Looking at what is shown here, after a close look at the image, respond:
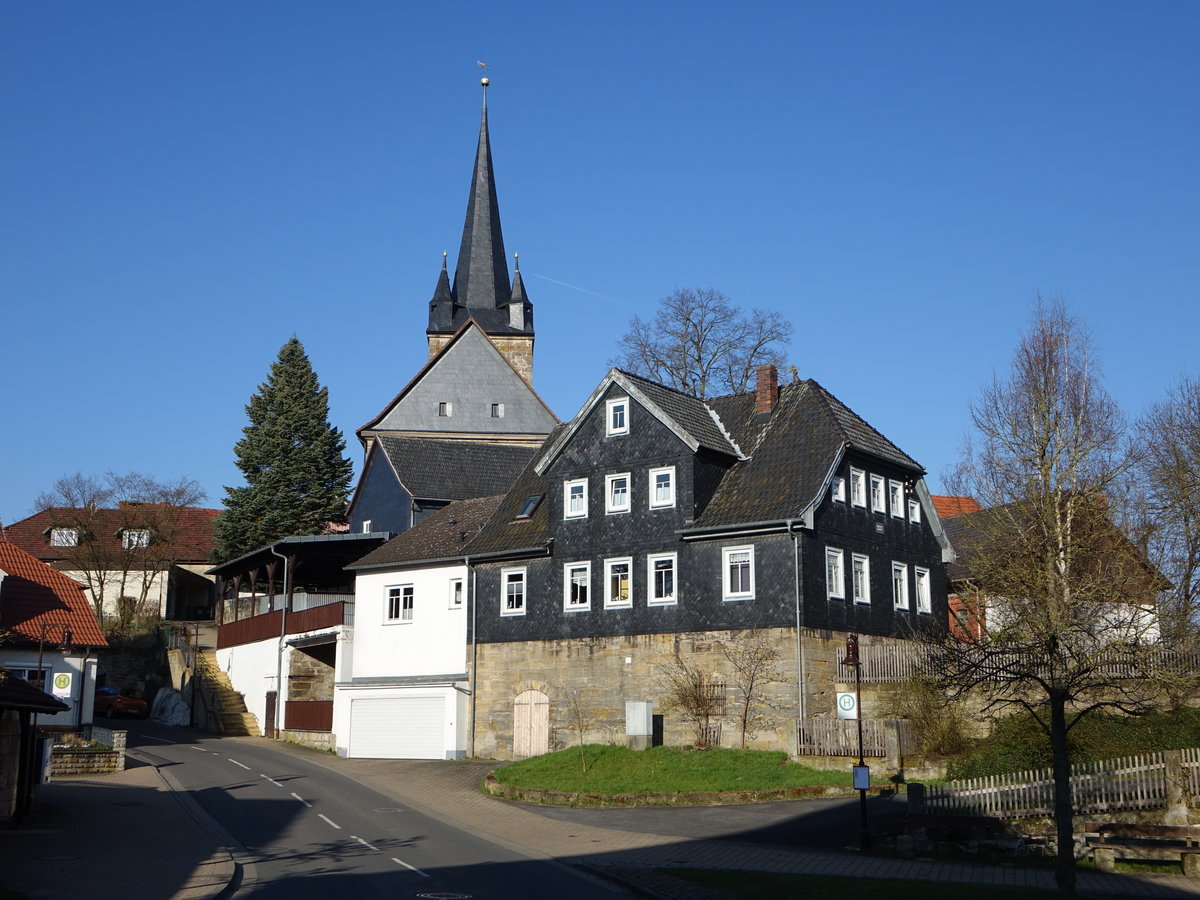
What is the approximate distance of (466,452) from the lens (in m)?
58.7

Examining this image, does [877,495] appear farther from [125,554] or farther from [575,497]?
[125,554]

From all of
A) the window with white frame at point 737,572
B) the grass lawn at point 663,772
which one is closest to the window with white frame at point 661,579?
the window with white frame at point 737,572

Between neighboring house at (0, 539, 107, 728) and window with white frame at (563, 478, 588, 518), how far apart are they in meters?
15.4

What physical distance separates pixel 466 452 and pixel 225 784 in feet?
86.4

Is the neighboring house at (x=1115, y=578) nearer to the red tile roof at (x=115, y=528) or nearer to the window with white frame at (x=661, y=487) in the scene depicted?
the window with white frame at (x=661, y=487)

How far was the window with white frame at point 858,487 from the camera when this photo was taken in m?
37.9

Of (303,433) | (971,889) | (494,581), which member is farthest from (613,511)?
(303,433)

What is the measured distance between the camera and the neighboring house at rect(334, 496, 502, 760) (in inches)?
1651

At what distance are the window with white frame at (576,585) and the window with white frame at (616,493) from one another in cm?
193

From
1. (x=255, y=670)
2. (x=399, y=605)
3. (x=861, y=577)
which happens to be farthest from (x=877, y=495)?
(x=255, y=670)

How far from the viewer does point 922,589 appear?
41.0 meters

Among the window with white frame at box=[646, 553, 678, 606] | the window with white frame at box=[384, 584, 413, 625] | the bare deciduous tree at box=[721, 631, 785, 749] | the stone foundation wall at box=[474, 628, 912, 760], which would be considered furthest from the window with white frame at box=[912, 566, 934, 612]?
the window with white frame at box=[384, 584, 413, 625]

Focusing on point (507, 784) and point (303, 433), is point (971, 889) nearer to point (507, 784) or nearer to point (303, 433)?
point (507, 784)

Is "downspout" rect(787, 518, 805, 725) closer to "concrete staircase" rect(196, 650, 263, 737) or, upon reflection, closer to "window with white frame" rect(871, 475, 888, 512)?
"window with white frame" rect(871, 475, 888, 512)
